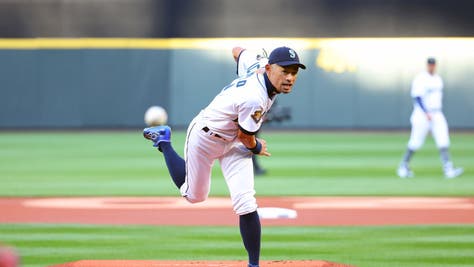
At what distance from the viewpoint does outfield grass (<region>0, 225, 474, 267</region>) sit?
821 centimetres

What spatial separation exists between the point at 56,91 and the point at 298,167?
12683mm

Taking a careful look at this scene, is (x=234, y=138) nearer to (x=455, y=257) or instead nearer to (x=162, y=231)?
(x=455, y=257)

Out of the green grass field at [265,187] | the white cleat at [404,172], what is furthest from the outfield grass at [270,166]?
the white cleat at [404,172]

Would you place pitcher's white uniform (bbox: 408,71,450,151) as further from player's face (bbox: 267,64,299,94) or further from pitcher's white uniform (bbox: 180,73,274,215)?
player's face (bbox: 267,64,299,94)

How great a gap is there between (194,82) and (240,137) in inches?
879

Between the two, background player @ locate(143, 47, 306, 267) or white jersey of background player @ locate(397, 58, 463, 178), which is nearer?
background player @ locate(143, 47, 306, 267)

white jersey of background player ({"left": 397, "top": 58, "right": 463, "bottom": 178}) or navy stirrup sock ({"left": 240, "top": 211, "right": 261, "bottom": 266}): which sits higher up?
navy stirrup sock ({"left": 240, "top": 211, "right": 261, "bottom": 266})

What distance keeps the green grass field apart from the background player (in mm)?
1279

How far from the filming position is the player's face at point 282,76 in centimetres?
667

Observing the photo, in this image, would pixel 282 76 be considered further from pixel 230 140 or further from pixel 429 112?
pixel 429 112

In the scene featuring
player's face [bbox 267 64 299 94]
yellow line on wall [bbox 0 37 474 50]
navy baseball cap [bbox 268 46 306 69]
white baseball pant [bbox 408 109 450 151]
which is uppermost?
navy baseball cap [bbox 268 46 306 69]

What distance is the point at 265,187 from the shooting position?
14.8 meters

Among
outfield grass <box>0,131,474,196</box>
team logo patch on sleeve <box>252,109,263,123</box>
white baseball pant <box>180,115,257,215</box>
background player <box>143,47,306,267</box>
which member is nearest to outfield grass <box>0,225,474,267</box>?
white baseball pant <box>180,115,257,215</box>

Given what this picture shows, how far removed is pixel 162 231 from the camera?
32.8 ft
